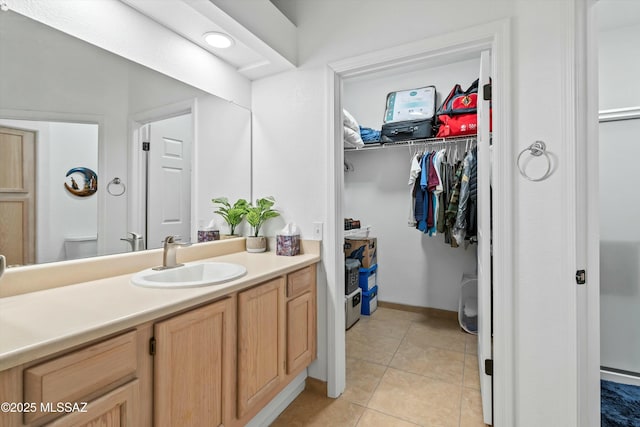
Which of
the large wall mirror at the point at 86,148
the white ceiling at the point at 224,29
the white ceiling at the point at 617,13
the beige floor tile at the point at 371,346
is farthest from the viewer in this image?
the beige floor tile at the point at 371,346

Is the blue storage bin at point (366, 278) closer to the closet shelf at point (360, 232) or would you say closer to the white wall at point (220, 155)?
the closet shelf at point (360, 232)

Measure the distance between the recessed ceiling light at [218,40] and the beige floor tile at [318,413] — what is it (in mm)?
2162

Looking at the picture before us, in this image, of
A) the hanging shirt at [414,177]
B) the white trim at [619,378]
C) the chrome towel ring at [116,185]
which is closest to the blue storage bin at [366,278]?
the hanging shirt at [414,177]

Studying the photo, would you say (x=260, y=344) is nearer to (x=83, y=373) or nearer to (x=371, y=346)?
(x=83, y=373)

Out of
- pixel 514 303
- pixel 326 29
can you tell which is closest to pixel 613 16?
pixel 326 29

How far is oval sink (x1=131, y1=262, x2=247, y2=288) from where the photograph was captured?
1.23 metres

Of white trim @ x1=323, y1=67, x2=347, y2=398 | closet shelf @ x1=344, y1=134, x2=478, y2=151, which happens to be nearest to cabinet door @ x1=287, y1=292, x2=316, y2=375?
white trim @ x1=323, y1=67, x2=347, y2=398

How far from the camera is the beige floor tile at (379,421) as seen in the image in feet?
5.33

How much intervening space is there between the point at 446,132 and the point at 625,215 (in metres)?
1.38

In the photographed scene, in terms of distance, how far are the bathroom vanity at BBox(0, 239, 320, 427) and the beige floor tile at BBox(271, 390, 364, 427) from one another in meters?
0.25

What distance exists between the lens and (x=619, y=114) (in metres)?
1.93

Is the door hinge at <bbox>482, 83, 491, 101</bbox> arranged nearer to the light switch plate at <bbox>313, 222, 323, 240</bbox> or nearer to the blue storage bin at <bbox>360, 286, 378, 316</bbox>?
the light switch plate at <bbox>313, 222, 323, 240</bbox>

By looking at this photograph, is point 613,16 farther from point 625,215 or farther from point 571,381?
point 571,381

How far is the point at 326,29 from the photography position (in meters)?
1.92
